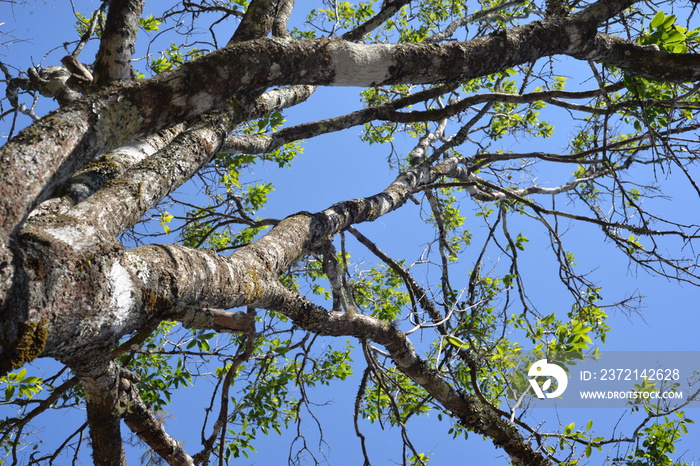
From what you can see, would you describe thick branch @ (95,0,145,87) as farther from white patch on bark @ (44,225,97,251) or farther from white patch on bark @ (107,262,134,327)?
white patch on bark @ (107,262,134,327)

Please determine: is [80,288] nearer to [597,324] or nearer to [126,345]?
[126,345]

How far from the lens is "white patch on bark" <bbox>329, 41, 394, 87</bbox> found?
232 centimetres

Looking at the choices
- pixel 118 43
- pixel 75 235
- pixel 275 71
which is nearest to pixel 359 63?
pixel 275 71

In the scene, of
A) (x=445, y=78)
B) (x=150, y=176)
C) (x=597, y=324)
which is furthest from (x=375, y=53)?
(x=597, y=324)

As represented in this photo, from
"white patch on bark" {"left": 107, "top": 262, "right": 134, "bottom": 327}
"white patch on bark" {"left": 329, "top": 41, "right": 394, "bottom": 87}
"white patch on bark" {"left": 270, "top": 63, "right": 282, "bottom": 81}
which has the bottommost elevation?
"white patch on bark" {"left": 107, "top": 262, "right": 134, "bottom": 327}

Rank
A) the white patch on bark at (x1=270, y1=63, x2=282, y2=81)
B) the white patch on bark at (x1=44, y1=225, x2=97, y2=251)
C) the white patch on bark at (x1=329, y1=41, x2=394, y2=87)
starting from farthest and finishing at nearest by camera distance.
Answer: the white patch on bark at (x1=329, y1=41, x2=394, y2=87), the white patch on bark at (x1=270, y1=63, x2=282, y2=81), the white patch on bark at (x1=44, y1=225, x2=97, y2=251)

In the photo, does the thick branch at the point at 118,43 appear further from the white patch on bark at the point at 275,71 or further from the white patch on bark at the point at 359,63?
the white patch on bark at the point at 359,63

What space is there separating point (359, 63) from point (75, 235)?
150 centimetres

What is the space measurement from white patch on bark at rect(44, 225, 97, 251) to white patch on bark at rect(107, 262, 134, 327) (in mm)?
103

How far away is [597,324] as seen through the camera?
579 centimetres

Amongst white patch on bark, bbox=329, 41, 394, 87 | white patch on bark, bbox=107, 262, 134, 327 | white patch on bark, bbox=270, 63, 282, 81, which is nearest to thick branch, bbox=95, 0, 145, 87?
white patch on bark, bbox=270, 63, 282, 81

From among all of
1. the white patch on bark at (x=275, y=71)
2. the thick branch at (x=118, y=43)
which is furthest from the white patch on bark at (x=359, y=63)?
the thick branch at (x=118, y=43)

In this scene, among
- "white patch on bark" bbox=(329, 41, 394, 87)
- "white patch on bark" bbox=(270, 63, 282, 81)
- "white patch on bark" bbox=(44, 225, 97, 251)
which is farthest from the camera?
"white patch on bark" bbox=(329, 41, 394, 87)

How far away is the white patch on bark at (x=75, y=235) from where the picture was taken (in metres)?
1.38
